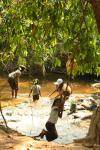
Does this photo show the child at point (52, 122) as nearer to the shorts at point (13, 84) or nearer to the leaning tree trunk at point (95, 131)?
the leaning tree trunk at point (95, 131)

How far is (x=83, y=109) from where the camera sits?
15773 mm

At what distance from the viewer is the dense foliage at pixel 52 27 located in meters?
8.89

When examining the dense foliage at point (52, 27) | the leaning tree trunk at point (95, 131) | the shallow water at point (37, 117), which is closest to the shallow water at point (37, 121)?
the shallow water at point (37, 117)

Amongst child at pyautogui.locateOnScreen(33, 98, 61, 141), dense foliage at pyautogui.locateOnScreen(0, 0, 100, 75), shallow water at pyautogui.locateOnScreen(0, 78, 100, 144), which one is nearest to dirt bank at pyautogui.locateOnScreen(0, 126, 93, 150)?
dense foliage at pyautogui.locateOnScreen(0, 0, 100, 75)

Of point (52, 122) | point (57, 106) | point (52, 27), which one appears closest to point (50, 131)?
point (52, 122)

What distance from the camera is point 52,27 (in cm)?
942

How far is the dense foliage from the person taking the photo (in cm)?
889

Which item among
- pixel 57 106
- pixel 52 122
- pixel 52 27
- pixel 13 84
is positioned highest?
pixel 52 27

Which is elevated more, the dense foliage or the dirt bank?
the dense foliage

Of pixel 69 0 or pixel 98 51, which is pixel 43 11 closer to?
pixel 69 0

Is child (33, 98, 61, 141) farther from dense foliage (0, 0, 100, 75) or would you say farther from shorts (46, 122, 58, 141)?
dense foliage (0, 0, 100, 75)

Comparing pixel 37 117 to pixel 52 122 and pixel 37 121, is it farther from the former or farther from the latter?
pixel 52 122

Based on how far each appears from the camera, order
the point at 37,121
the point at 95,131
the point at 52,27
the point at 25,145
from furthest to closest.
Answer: the point at 37,121 < the point at 52,27 < the point at 95,131 < the point at 25,145

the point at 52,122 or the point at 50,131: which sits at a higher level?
the point at 52,122
